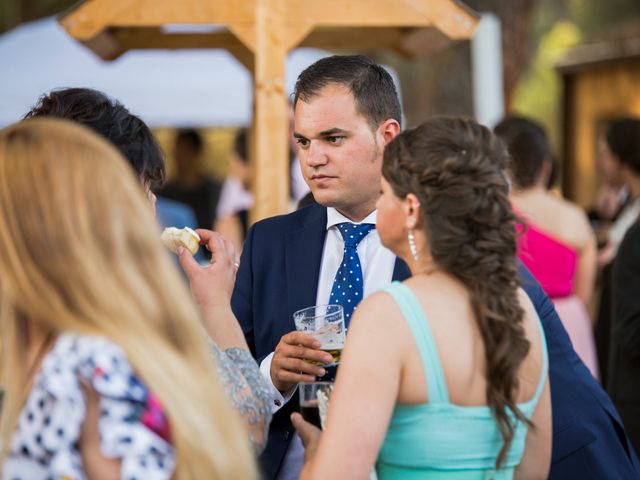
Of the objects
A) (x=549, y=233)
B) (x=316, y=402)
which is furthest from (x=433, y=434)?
(x=549, y=233)

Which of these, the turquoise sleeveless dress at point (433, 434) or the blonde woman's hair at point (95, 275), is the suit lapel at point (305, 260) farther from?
the blonde woman's hair at point (95, 275)

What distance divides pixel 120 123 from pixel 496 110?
5061mm

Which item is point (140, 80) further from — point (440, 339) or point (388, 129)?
point (440, 339)

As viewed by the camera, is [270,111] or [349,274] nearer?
[349,274]

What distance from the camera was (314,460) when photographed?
2156 mm

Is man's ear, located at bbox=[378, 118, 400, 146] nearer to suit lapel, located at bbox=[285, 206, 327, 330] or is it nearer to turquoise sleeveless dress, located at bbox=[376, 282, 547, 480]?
suit lapel, located at bbox=[285, 206, 327, 330]

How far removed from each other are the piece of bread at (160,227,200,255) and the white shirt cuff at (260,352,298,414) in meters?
0.42

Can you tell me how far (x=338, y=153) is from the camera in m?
3.05

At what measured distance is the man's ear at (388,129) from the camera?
10.4 feet

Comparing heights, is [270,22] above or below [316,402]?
above

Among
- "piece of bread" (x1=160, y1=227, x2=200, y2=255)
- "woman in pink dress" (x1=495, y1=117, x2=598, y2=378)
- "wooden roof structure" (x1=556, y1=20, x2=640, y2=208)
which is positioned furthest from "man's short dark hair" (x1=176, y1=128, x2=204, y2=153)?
"piece of bread" (x1=160, y1=227, x2=200, y2=255)

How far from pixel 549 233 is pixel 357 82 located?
287 cm

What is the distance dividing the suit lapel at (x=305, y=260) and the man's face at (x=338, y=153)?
0.10 metres

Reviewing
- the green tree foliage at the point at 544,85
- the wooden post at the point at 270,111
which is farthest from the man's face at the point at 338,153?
the green tree foliage at the point at 544,85
